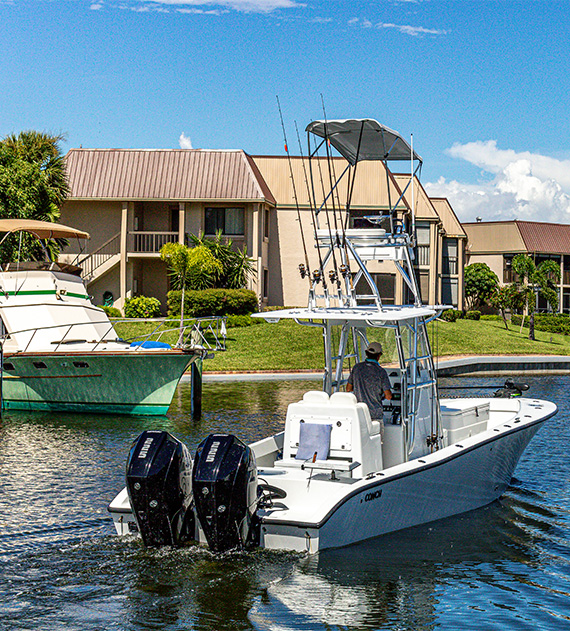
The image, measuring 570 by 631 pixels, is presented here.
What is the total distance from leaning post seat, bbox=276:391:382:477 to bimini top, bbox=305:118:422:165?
10.9ft

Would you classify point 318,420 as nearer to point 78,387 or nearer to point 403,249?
point 403,249

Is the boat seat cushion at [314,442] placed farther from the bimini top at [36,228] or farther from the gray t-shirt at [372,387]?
the bimini top at [36,228]

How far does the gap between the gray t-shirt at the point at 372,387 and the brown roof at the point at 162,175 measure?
98.4ft

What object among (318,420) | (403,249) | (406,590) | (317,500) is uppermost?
(403,249)

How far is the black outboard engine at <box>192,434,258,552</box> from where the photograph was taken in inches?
293

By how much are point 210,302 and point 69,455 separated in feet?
68.4

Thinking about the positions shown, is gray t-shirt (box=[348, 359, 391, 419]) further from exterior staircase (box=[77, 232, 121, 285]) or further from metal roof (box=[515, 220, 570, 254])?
metal roof (box=[515, 220, 570, 254])

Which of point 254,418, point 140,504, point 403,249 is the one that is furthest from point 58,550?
point 254,418

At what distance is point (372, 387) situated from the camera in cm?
952

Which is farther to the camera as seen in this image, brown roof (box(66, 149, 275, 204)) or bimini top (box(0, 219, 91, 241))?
brown roof (box(66, 149, 275, 204))

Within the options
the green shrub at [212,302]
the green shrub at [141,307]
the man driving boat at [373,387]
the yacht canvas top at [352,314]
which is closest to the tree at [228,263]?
the green shrub at [212,302]

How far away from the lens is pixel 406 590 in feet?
24.9

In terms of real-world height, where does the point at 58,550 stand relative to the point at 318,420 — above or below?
below

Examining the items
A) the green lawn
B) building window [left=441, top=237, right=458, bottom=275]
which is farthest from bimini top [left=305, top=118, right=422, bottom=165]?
building window [left=441, top=237, right=458, bottom=275]
